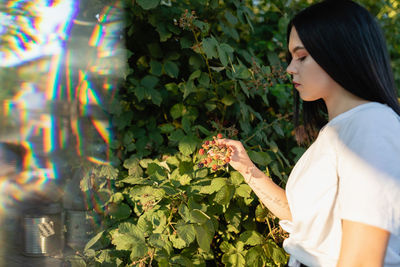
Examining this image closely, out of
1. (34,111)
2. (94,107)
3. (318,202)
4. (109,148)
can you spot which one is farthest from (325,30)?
(109,148)

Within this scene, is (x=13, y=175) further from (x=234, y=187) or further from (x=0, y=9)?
(x=234, y=187)

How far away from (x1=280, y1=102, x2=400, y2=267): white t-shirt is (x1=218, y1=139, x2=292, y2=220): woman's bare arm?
20 cm

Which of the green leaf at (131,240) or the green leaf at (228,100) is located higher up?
the green leaf at (228,100)

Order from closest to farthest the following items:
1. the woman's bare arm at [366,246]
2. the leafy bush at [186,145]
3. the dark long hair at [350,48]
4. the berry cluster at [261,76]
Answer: the woman's bare arm at [366,246]
the dark long hair at [350,48]
the leafy bush at [186,145]
the berry cluster at [261,76]

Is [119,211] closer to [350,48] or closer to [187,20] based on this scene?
[187,20]

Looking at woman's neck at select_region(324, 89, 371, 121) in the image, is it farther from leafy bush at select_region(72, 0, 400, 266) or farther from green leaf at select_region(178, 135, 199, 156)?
green leaf at select_region(178, 135, 199, 156)

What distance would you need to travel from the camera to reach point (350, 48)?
962 millimetres

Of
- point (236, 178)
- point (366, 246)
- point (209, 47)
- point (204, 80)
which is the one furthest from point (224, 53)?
point (366, 246)

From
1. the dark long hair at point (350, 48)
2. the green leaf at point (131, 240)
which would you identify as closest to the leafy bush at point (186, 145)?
the green leaf at point (131, 240)

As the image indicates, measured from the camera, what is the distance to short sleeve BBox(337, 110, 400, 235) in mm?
814

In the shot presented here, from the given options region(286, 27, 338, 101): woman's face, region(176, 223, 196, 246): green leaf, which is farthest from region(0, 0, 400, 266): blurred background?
region(286, 27, 338, 101): woman's face

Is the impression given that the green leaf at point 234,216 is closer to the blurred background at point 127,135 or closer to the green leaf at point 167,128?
the blurred background at point 127,135

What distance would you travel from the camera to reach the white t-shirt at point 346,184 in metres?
0.82

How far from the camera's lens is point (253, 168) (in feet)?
4.18
